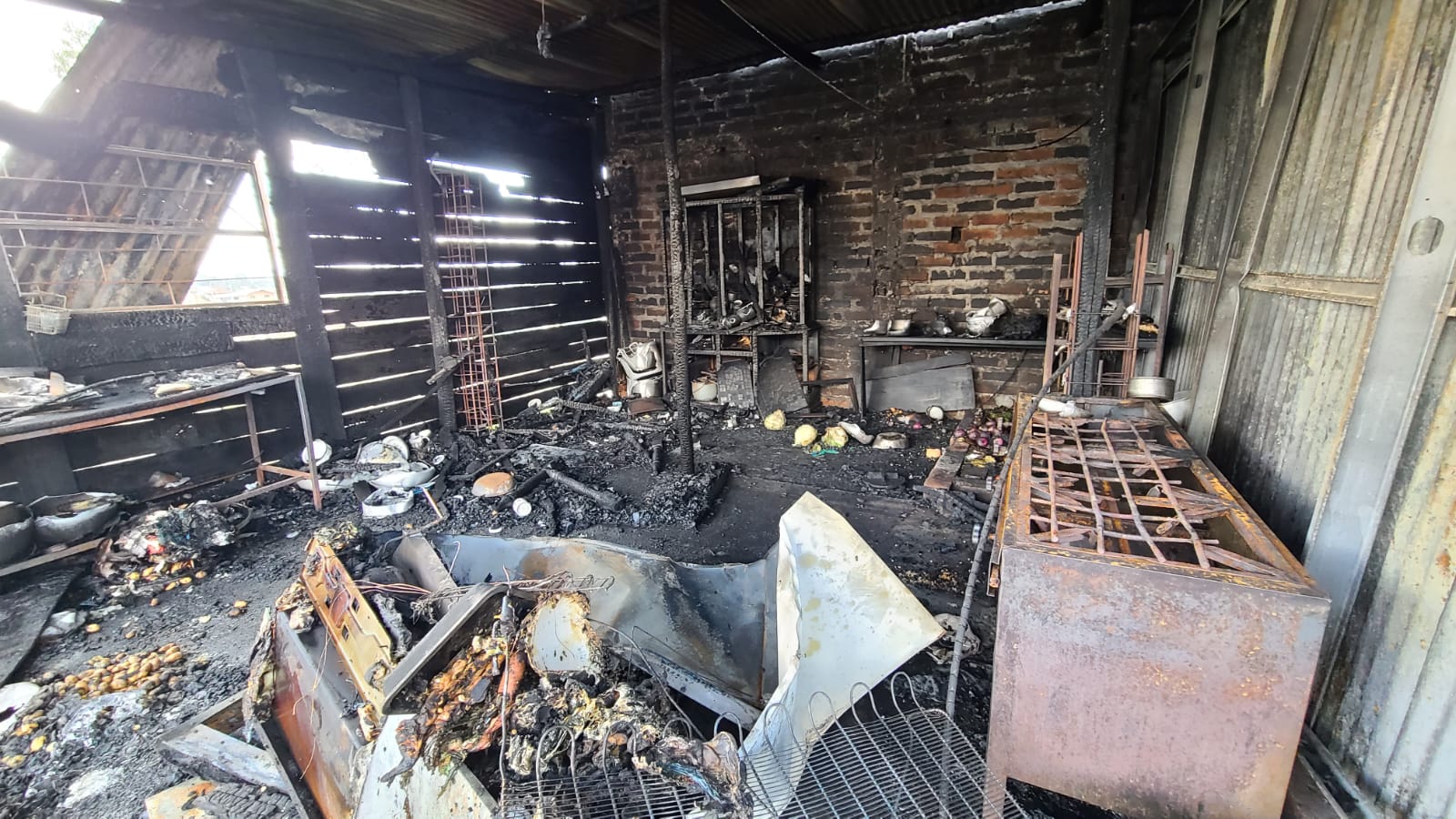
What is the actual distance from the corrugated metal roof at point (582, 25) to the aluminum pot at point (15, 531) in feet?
10.7

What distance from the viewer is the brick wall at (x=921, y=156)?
5.15m

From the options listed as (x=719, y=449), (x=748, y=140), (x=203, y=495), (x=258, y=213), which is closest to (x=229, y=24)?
(x=258, y=213)

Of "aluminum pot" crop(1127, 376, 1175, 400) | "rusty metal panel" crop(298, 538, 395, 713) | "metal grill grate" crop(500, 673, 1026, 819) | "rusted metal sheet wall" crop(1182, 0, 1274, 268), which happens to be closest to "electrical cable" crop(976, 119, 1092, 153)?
"rusted metal sheet wall" crop(1182, 0, 1274, 268)

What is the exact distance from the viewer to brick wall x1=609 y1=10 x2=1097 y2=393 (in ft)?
16.9

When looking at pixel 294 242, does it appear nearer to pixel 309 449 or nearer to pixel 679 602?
pixel 309 449

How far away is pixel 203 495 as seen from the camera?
422cm

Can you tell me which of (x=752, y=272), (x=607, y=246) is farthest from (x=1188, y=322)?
(x=607, y=246)

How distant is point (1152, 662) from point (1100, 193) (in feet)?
11.6

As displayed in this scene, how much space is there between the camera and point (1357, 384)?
171cm

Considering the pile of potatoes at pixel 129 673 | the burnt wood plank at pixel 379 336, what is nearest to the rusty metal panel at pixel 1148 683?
the pile of potatoes at pixel 129 673

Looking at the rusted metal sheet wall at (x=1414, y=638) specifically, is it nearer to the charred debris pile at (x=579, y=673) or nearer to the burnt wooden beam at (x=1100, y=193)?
the charred debris pile at (x=579, y=673)

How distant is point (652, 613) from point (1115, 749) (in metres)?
1.66

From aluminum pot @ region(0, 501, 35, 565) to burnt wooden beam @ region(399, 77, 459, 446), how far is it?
2.69m

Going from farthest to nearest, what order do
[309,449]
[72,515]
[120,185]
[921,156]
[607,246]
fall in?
1. [607,246]
2. [921,156]
3. [309,449]
4. [120,185]
5. [72,515]
